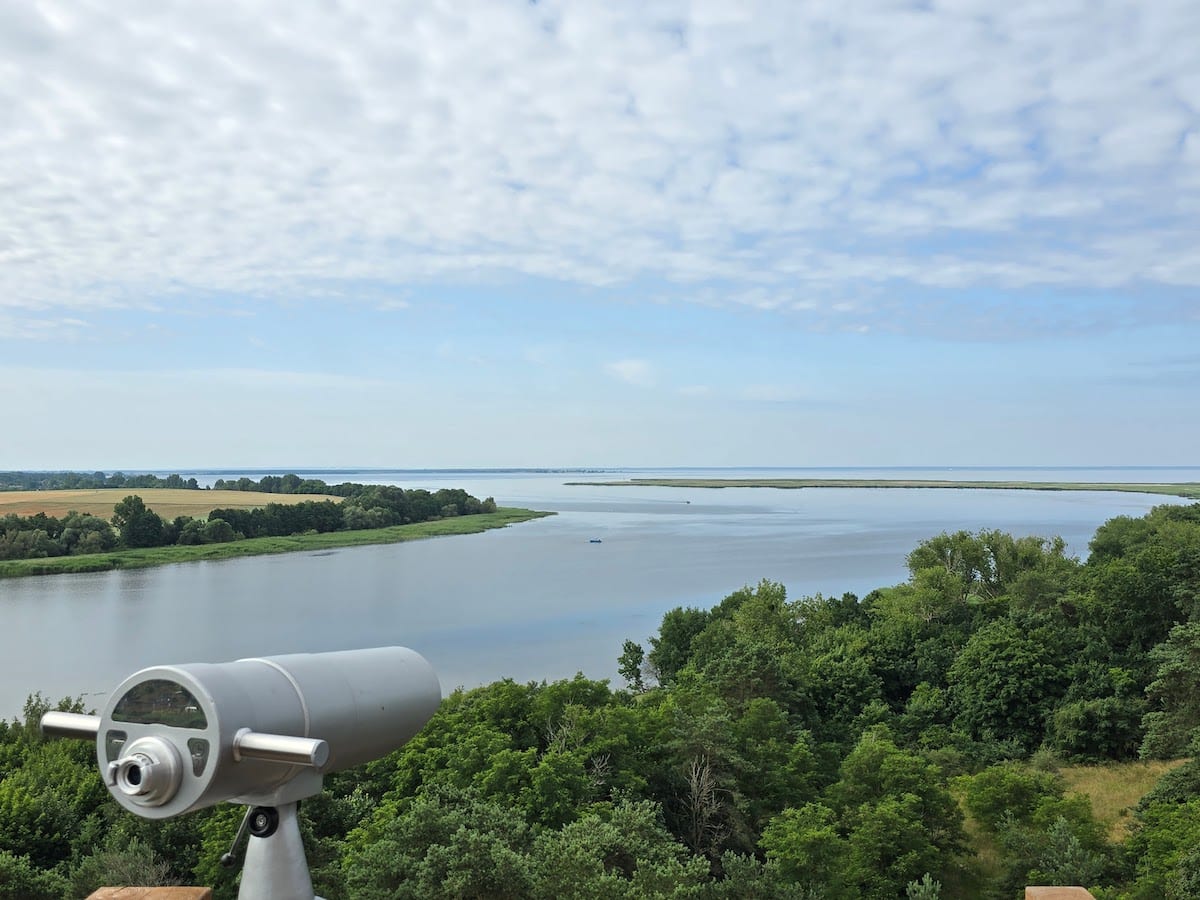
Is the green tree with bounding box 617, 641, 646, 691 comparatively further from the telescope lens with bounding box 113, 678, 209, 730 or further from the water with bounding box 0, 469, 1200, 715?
the telescope lens with bounding box 113, 678, 209, 730

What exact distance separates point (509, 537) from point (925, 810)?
62.6m

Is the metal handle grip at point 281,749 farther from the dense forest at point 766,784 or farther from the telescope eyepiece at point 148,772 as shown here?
the dense forest at point 766,784

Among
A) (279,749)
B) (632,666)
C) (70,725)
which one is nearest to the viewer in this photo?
(279,749)

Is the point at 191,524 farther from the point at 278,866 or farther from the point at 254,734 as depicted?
the point at 254,734

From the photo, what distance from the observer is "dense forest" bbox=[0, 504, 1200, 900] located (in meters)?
8.84

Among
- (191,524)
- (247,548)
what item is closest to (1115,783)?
(247,548)

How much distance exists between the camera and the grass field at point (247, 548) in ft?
171

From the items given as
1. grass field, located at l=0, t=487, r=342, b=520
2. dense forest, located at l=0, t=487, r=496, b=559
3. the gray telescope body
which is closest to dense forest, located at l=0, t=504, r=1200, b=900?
the gray telescope body

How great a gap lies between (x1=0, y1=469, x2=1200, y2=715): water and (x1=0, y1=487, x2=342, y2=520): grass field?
12290 millimetres

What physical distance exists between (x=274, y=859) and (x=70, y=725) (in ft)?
2.16

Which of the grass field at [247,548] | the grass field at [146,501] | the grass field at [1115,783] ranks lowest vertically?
the grass field at [1115,783]

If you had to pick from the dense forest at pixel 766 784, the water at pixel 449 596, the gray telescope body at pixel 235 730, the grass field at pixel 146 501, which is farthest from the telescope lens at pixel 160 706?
the grass field at pixel 146 501

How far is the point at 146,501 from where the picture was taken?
70000 millimetres

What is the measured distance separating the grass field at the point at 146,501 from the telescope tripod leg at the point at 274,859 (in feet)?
222
